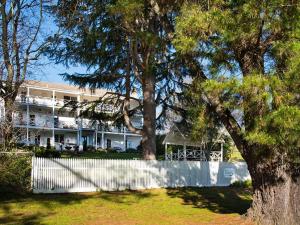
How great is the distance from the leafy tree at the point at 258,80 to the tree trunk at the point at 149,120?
1081 centimetres

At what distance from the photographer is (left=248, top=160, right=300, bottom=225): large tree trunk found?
10.9m

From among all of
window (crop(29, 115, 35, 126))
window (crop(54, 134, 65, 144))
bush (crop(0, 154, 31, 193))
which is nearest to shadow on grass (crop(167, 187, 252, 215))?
bush (crop(0, 154, 31, 193))

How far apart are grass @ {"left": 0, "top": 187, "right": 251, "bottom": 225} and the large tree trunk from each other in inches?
31.0

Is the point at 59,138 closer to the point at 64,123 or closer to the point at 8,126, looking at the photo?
the point at 64,123

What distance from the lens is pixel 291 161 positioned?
34.2 ft

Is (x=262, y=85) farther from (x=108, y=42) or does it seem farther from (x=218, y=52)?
(x=108, y=42)

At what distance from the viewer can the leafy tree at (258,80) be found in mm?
8695

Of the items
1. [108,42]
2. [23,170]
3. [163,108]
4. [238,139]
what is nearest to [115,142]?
[163,108]

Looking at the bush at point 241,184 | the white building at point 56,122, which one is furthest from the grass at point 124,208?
the white building at point 56,122

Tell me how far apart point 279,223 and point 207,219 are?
214cm

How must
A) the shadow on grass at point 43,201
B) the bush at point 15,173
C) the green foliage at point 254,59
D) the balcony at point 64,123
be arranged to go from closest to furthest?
the green foliage at point 254,59
the shadow on grass at point 43,201
the bush at point 15,173
the balcony at point 64,123

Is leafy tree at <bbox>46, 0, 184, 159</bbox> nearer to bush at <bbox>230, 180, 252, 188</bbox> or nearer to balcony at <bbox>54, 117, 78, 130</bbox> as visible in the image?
bush at <bbox>230, 180, 252, 188</bbox>

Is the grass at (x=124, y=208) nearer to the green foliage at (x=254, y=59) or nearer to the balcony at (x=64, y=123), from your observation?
the green foliage at (x=254, y=59)

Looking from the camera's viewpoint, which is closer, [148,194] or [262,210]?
[262,210]
